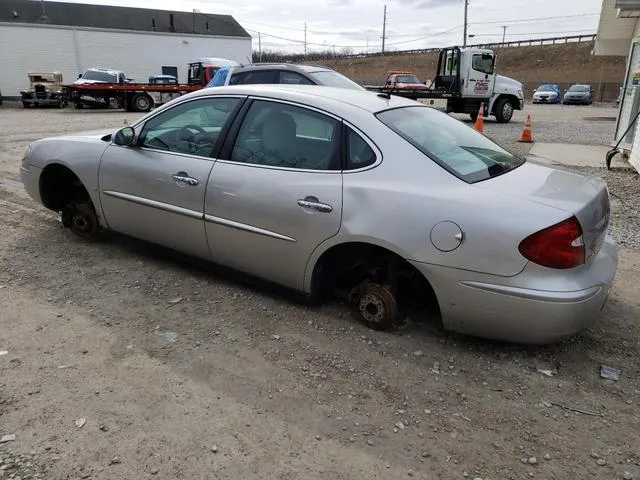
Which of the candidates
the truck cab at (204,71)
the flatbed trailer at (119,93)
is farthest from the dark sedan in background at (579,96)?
the flatbed trailer at (119,93)

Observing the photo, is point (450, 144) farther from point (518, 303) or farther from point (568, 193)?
point (518, 303)

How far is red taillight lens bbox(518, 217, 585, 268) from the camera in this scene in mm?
2592

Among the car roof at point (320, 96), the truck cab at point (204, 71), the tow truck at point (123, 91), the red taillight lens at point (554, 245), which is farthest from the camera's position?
the tow truck at point (123, 91)

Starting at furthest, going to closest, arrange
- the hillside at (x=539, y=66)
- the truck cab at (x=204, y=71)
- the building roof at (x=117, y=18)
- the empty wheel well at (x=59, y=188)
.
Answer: the hillside at (x=539, y=66)
the building roof at (x=117, y=18)
the truck cab at (x=204, y=71)
the empty wheel well at (x=59, y=188)

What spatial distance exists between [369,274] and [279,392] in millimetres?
1107

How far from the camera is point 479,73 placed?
750 inches

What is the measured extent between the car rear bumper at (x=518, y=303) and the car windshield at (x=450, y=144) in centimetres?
62

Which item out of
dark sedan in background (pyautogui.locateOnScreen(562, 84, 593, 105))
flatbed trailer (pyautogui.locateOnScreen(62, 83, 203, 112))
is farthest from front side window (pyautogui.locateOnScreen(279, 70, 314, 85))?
dark sedan in background (pyautogui.locateOnScreen(562, 84, 593, 105))

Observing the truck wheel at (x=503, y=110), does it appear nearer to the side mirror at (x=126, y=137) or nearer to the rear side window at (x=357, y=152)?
the side mirror at (x=126, y=137)

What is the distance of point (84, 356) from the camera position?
2.98m

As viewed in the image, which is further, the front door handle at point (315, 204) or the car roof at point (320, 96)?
the car roof at point (320, 96)

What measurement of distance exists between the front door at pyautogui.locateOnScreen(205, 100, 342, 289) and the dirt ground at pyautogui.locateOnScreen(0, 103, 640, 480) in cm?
38

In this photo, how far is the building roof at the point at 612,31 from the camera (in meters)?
13.3

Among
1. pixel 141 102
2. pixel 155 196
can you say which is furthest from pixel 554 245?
pixel 141 102
